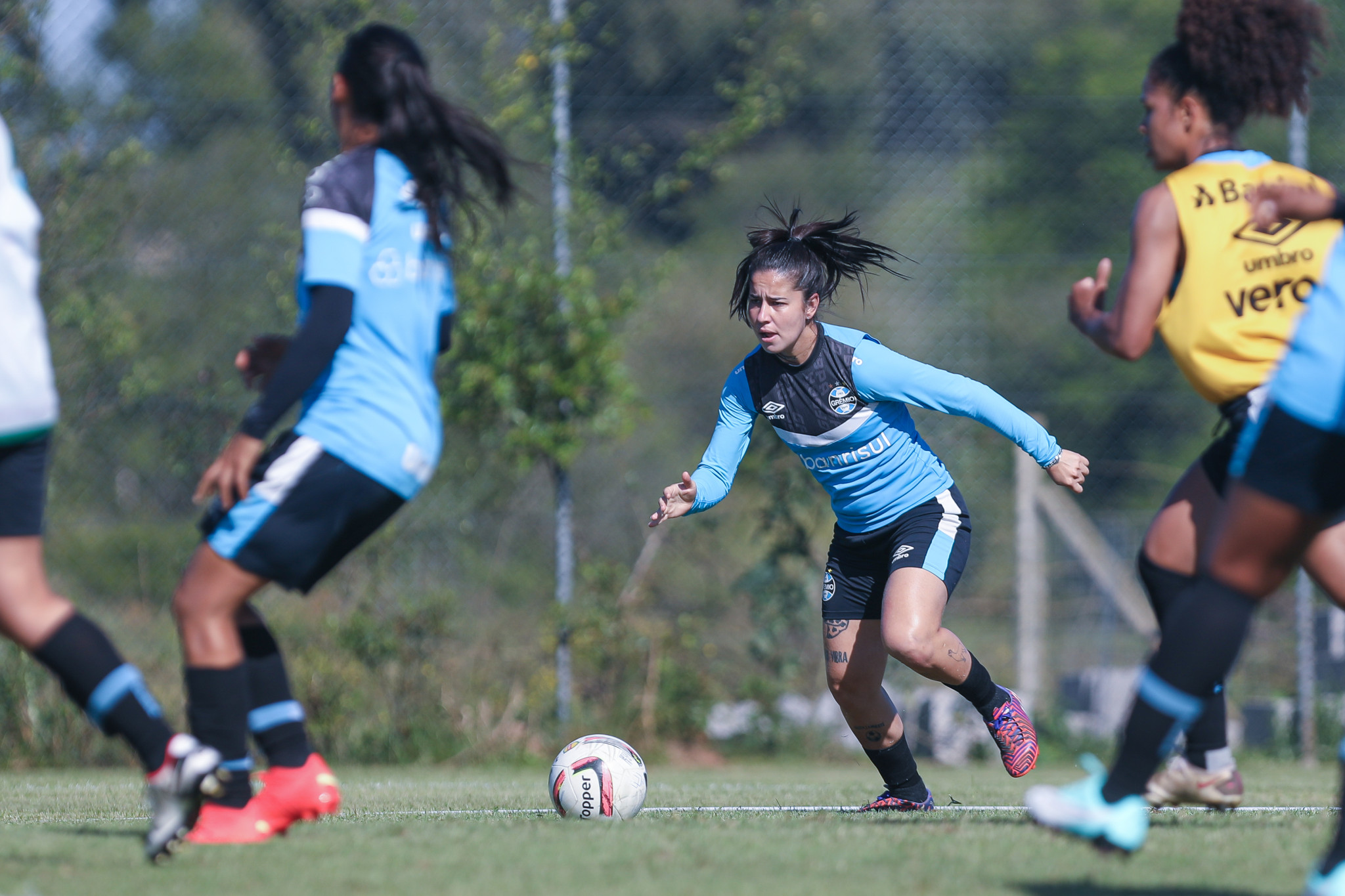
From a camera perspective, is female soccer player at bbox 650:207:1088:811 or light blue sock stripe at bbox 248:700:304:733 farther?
female soccer player at bbox 650:207:1088:811

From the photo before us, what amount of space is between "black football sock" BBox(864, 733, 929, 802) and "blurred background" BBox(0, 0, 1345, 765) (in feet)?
13.3

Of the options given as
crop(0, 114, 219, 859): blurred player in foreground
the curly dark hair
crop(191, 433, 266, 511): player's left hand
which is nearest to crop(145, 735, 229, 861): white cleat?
crop(0, 114, 219, 859): blurred player in foreground

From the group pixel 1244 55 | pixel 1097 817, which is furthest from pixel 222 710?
pixel 1244 55

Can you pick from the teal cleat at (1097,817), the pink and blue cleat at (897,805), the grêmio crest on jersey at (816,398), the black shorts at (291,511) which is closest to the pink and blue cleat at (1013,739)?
the pink and blue cleat at (897,805)

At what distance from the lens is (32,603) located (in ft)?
11.0

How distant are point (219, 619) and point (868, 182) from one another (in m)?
9.71

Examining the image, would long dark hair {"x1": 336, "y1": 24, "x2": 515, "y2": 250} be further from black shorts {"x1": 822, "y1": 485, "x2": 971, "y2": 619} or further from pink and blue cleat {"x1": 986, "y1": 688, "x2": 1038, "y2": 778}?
pink and blue cleat {"x1": 986, "y1": 688, "x2": 1038, "y2": 778}

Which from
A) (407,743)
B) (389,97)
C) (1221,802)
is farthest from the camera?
(407,743)

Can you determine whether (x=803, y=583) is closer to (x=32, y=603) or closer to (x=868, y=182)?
(x=868, y=182)

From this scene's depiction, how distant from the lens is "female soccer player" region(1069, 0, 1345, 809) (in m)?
3.60

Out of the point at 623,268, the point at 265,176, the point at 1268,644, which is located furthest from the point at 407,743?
the point at 1268,644

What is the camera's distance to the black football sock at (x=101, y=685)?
3.38m

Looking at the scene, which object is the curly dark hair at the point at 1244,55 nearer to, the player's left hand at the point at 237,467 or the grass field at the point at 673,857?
the grass field at the point at 673,857

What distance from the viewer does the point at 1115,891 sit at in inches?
119
